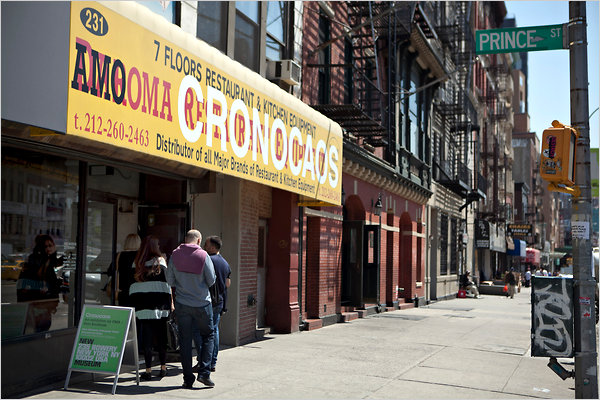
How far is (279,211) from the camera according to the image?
13570mm

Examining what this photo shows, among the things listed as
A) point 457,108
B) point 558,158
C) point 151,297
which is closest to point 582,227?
point 558,158

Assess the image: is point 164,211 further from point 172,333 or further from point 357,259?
point 357,259

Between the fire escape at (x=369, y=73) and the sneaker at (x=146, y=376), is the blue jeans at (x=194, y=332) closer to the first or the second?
the sneaker at (x=146, y=376)

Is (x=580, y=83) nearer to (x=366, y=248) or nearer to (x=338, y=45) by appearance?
(x=338, y=45)

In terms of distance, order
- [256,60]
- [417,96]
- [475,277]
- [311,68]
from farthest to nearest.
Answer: [475,277], [417,96], [311,68], [256,60]

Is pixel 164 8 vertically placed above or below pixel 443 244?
above

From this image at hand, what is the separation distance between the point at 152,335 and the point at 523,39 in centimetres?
607

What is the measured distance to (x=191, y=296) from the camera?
26.2 feet

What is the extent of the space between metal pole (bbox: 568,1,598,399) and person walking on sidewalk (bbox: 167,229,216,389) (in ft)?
14.3

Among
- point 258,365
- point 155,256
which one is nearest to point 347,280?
point 258,365

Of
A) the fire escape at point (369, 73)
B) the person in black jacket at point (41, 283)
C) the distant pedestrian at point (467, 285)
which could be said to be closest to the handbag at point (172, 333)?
the person in black jacket at point (41, 283)

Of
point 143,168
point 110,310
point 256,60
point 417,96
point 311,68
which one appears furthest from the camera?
point 417,96

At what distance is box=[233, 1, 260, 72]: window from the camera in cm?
1216

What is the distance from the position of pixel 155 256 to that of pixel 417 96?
19.2 meters
